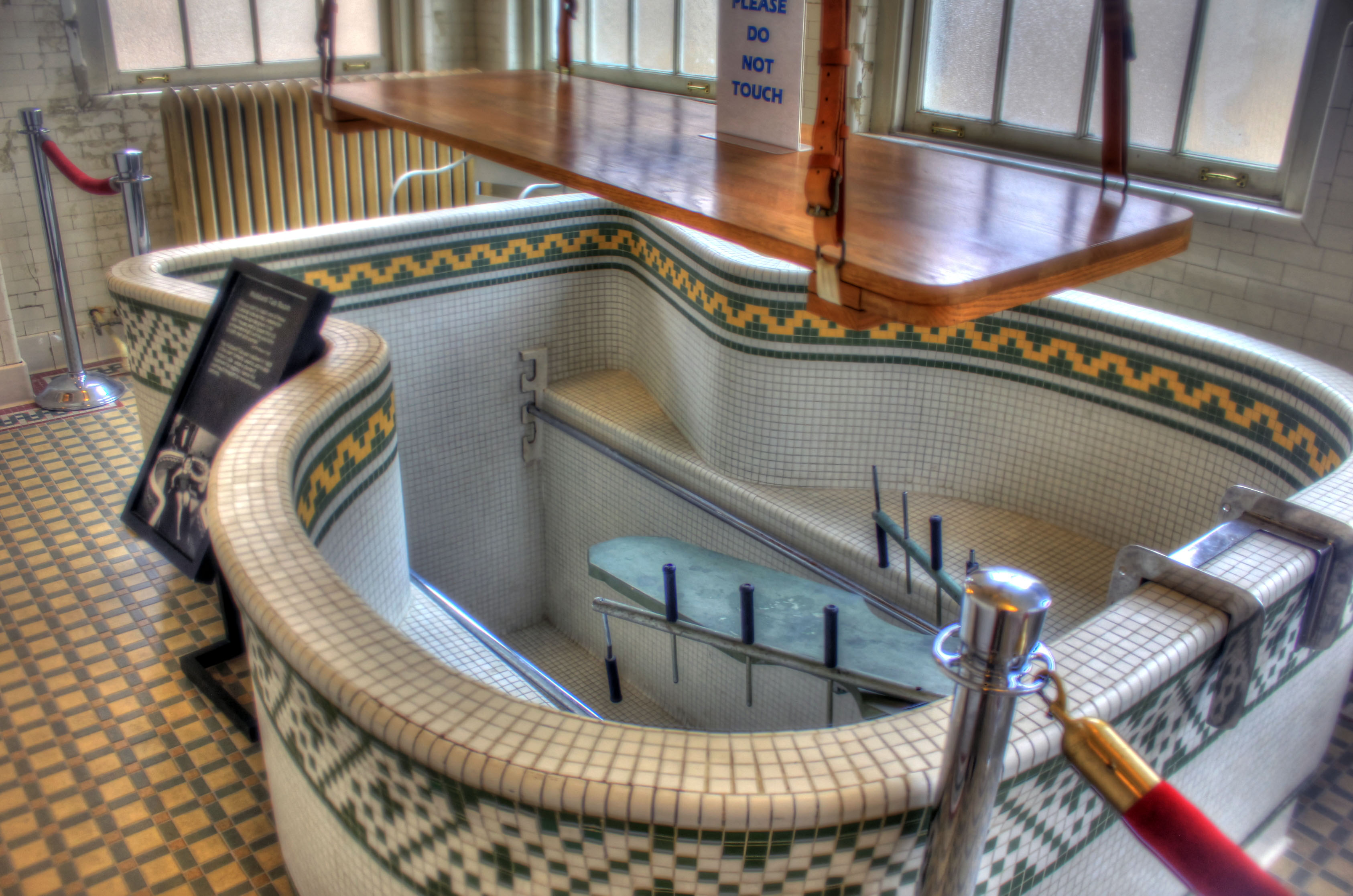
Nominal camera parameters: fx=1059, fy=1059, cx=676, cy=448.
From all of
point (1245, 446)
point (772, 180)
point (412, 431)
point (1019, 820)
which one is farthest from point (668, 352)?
point (1019, 820)

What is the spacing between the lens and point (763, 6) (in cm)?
168

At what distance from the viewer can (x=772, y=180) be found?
5.18ft

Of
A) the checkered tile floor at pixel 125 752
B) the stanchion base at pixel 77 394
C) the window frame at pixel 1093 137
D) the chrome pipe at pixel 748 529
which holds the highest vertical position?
the window frame at pixel 1093 137

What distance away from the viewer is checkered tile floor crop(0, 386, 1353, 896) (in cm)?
226

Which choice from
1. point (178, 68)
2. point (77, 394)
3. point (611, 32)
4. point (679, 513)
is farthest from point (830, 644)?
point (178, 68)

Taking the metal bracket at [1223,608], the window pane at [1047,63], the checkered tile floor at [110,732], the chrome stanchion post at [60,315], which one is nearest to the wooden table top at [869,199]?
the metal bracket at [1223,608]

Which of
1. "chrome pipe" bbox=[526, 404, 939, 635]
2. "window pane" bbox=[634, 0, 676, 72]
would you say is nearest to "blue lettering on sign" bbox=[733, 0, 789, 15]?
"chrome pipe" bbox=[526, 404, 939, 635]

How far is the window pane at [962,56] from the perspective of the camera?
13.6 feet

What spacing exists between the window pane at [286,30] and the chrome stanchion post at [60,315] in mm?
1435

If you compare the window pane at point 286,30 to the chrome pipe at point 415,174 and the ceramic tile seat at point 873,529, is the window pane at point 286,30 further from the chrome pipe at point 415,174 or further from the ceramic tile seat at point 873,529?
the ceramic tile seat at point 873,529

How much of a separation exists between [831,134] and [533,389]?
2.89 meters

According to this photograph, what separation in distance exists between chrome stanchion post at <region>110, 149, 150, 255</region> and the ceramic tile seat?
2.29 metres

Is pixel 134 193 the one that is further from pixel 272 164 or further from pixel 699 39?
pixel 699 39

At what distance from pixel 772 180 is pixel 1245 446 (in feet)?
5.69
